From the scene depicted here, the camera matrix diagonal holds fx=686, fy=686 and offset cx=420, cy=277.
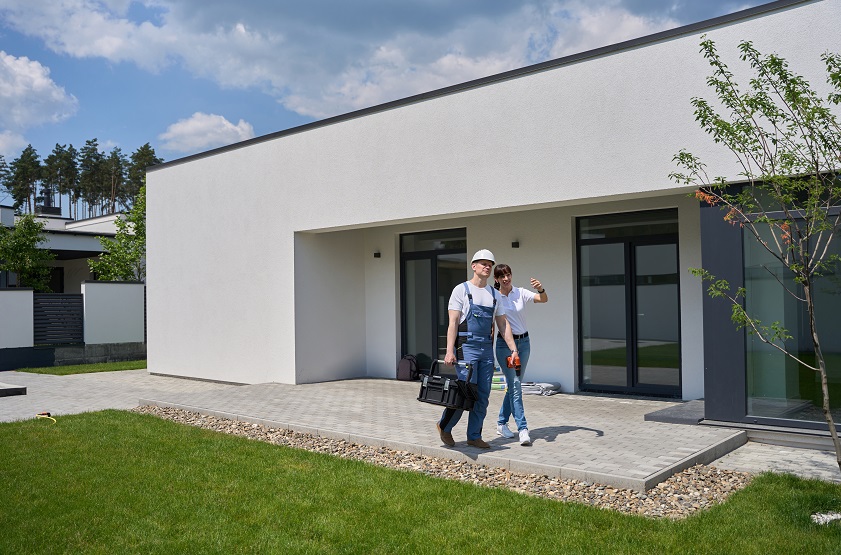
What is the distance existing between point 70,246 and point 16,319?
941cm

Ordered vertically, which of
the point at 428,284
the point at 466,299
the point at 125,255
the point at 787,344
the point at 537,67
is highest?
the point at 537,67

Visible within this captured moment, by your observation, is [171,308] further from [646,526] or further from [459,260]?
[646,526]

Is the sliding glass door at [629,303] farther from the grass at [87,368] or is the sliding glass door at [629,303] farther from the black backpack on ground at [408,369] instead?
the grass at [87,368]

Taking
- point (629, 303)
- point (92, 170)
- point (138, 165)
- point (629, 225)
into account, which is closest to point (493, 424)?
point (629, 303)

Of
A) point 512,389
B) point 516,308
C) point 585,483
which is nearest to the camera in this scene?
point 585,483

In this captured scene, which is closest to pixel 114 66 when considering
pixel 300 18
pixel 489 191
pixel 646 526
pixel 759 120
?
pixel 300 18

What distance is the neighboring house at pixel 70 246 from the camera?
2541 centimetres

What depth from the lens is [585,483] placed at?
561cm

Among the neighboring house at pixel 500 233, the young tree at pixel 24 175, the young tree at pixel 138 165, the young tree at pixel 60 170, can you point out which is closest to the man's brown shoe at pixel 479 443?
the neighboring house at pixel 500 233

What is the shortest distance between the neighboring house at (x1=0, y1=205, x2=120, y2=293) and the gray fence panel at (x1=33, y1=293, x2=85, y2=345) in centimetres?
772

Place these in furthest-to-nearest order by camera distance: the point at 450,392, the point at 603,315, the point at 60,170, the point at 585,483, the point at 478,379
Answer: the point at 60,170 → the point at 603,315 → the point at 478,379 → the point at 450,392 → the point at 585,483

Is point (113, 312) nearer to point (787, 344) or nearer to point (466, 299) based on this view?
point (466, 299)

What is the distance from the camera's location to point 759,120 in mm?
7148

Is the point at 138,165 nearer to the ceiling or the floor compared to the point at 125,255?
nearer to the ceiling
